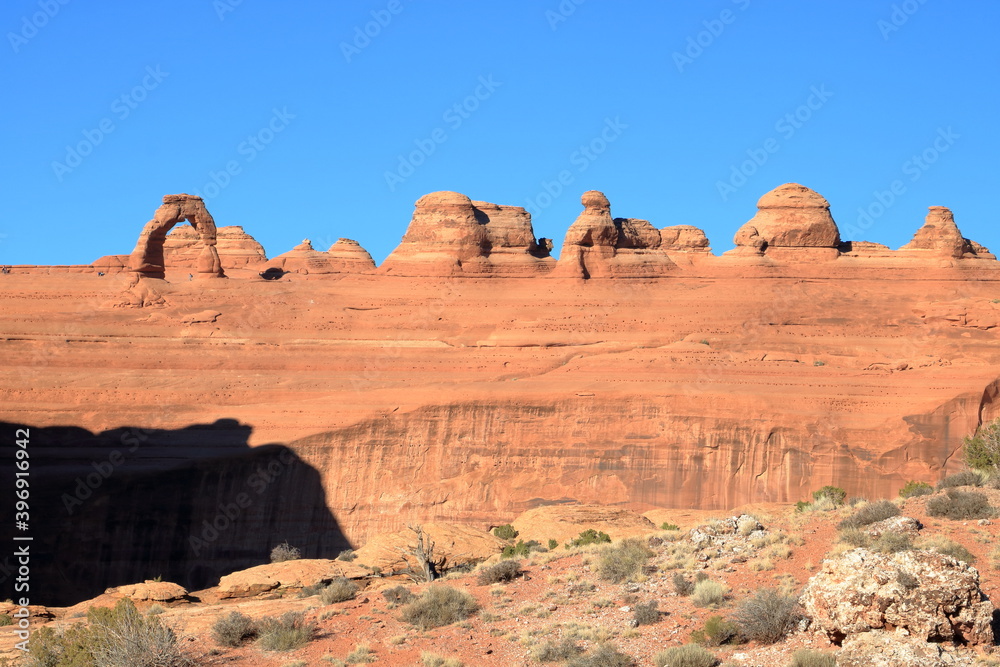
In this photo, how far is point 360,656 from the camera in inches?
588

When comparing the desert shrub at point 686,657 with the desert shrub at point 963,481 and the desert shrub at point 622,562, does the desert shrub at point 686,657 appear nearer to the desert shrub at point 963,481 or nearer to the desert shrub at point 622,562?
the desert shrub at point 622,562

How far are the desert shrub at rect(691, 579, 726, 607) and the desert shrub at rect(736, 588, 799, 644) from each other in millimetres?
1161

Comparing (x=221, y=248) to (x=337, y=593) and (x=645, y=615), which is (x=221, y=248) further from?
(x=645, y=615)

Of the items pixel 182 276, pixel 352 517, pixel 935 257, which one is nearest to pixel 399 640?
pixel 352 517

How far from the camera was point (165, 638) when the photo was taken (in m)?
15.0

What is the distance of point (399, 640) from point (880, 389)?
27.1 m

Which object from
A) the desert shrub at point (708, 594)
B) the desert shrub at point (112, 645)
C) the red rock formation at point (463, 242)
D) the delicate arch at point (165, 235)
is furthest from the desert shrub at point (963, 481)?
the delicate arch at point (165, 235)

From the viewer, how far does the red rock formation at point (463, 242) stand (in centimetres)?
4566

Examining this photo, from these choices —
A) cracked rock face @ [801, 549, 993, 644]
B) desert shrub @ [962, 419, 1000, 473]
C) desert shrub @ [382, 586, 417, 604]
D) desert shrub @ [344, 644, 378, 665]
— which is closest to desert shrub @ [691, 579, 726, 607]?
cracked rock face @ [801, 549, 993, 644]

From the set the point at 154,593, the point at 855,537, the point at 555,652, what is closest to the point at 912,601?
the point at 855,537

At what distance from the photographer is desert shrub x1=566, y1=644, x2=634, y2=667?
13.5 meters

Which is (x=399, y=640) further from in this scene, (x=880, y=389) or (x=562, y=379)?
(x=880, y=389)

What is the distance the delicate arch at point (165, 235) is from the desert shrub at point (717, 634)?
115 feet

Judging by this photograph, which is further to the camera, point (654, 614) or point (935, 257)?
point (935, 257)
